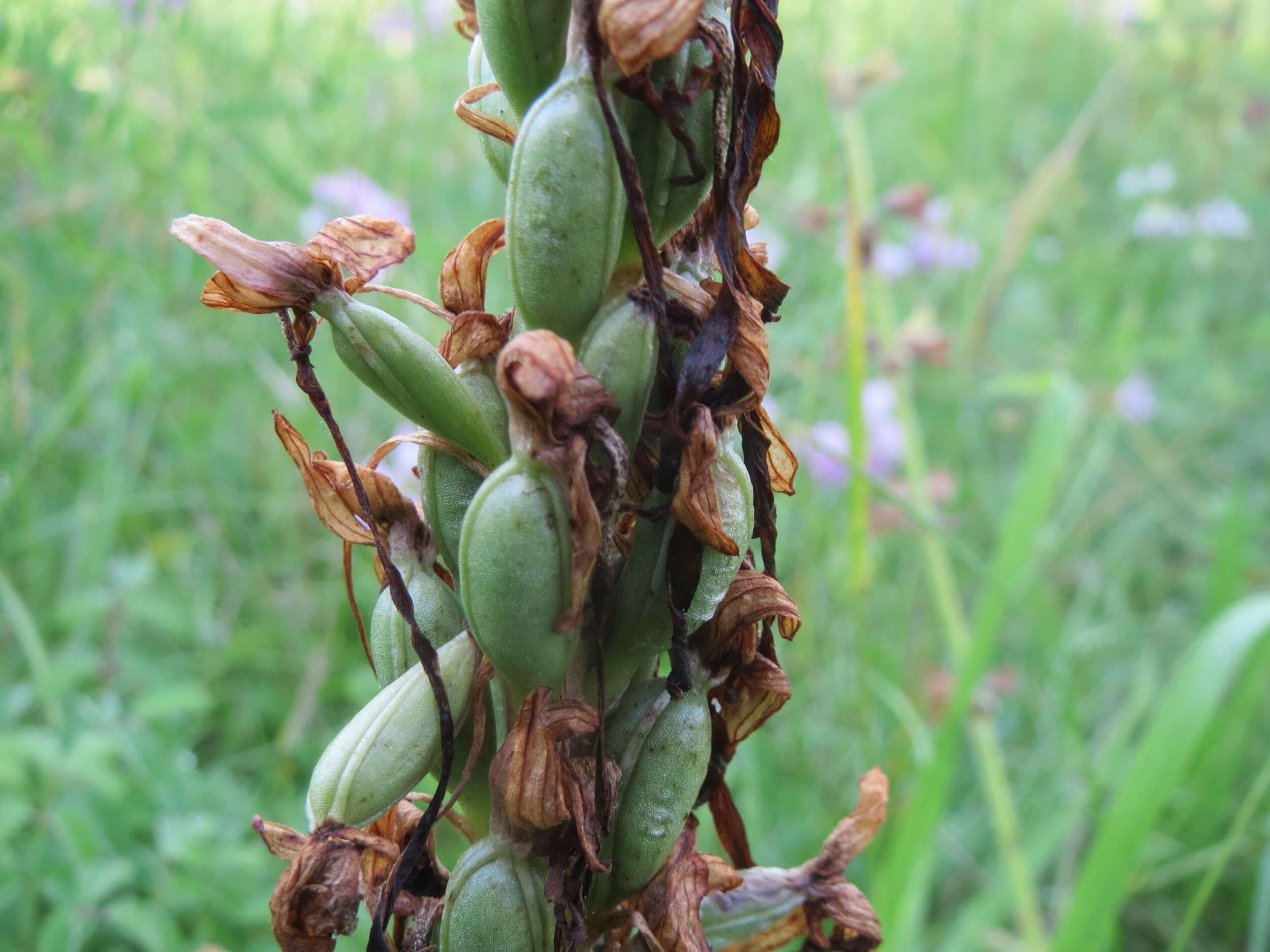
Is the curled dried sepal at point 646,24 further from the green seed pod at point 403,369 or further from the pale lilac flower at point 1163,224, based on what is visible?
the pale lilac flower at point 1163,224

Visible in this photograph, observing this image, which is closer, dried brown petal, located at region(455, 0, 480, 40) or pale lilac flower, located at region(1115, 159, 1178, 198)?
dried brown petal, located at region(455, 0, 480, 40)

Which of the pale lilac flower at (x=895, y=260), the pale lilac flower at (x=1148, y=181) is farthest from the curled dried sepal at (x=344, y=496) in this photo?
the pale lilac flower at (x=1148, y=181)

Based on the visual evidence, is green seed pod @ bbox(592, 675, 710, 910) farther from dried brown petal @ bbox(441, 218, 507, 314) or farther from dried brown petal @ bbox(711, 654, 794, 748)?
dried brown petal @ bbox(441, 218, 507, 314)

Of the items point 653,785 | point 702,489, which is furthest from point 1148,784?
point 702,489

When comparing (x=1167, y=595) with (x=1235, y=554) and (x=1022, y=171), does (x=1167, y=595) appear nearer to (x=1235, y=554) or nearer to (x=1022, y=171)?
(x=1235, y=554)

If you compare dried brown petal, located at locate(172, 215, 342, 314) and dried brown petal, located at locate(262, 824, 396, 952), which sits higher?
dried brown petal, located at locate(172, 215, 342, 314)

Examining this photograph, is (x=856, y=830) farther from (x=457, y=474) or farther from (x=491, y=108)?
(x=491, y=108)

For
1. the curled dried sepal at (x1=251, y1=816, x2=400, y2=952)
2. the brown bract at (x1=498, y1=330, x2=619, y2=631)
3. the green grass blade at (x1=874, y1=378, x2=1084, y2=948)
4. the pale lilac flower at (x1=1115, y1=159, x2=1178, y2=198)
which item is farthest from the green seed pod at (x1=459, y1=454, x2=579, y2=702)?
the pale lilac flower at (x1=1115, y1=159, x2=1178, y2=198)
